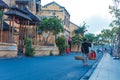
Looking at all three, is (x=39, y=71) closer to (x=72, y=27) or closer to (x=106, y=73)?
(x=106, y=73)

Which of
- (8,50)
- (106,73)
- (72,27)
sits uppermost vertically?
(72,27)

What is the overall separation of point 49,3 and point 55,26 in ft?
63.8

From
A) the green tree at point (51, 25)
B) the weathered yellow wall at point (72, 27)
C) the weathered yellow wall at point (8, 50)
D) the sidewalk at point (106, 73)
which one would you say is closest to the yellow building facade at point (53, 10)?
the green tree at point (51, 25)

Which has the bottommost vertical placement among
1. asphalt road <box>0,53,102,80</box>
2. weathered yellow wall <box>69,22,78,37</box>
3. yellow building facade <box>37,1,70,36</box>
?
asphalt road <box>0,53,102,80</box>

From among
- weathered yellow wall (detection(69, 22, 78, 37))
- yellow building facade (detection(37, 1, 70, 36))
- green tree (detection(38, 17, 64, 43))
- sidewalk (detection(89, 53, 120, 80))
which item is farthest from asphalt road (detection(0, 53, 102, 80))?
weathered yellow wall (detection(69, 22, 78, 37))

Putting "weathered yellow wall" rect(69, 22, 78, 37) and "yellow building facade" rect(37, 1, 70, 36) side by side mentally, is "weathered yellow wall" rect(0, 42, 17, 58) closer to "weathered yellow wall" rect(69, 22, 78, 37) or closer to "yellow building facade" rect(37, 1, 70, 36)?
"yellow building facade" rect(37, 1, 70, 36)

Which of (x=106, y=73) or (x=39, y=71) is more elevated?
(x=39, y=71)

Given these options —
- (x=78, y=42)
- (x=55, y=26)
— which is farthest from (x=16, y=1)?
(x=78, y=42)

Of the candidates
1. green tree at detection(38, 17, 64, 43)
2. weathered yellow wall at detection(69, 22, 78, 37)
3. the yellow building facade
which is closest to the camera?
green tree at detection(38, 17, 64, 43)

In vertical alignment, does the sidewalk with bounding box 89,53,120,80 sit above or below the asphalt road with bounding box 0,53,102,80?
below

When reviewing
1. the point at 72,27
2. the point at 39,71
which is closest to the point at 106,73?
the point at 39,71

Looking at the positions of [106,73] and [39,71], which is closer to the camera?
[39,71]

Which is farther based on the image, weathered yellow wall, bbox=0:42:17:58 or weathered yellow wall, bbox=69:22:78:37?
weathered yellow wall, bbox=69:22:78:37

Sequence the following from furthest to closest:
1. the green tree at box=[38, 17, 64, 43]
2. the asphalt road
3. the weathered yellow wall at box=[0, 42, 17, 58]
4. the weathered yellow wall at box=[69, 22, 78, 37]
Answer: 1. the weathered yellow wall at box=[69, 22, 78, 37]
2. the green tree at box=[38, 17, 64, 43]
3. the weathered yellow wall at box=[0, 42, 17, 58]
4. the asphalt road
